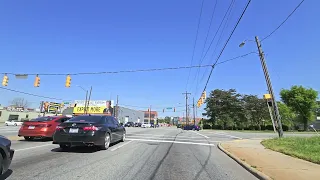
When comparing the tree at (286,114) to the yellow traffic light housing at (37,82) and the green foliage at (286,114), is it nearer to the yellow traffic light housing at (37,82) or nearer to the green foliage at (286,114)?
the green foliage at (286,114)

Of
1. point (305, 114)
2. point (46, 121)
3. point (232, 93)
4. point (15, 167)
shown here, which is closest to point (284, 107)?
point (305, 114)

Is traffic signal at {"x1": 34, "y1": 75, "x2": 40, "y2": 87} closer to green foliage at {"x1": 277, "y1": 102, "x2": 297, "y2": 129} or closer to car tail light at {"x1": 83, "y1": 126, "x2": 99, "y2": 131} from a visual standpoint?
car tail light at {"x1": 83, "y1": 126, "x2": 99, "y2": 131}

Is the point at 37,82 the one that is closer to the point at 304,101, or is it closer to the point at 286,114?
the point at 304,101

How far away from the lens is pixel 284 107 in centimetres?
7144

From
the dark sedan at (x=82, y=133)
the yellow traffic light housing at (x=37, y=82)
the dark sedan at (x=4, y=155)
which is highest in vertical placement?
the yellow traffic light housing at (x=37, y=82)

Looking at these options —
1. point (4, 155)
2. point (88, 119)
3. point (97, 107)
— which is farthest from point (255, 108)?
point (4, 155)

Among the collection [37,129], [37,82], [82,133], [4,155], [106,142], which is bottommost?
[4,155]

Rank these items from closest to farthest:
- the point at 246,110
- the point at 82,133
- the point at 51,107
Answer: the point at 82,133
the point at 246,110
the point at 51,107

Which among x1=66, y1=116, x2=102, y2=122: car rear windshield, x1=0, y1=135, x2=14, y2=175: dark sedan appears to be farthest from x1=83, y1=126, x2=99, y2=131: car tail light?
x1=0, y1=135, x2=14, y2=175: dark sedan

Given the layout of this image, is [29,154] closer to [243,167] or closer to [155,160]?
[155,160]

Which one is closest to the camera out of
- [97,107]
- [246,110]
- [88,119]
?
[88,119]

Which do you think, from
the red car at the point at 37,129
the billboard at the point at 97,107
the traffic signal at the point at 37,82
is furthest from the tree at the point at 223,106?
the red car at the point at 37,129

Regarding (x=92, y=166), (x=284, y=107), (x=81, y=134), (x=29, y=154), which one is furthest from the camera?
(x=284, y=107)

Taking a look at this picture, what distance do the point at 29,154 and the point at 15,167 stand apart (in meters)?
2.42
